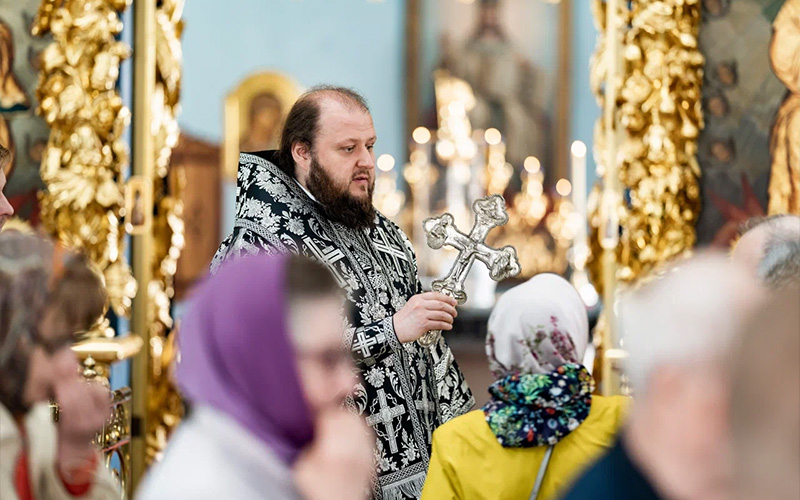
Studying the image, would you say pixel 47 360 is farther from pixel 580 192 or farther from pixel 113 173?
pixel 580 192

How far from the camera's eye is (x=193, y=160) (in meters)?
14.9

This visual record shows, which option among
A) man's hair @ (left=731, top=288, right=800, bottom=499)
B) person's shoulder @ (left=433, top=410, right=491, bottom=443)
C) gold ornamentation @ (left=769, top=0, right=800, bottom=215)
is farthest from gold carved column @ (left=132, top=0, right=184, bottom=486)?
man's hair @ (left=731, top=288, right=800, bottom=499)

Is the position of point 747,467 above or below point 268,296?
below

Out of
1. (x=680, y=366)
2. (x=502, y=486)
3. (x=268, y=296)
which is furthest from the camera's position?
(x=502, y=486)

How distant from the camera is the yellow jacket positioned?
3221mm

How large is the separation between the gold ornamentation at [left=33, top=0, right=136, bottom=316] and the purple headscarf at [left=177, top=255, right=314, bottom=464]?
170 inches

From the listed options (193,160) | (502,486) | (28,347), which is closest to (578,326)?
(502,486)

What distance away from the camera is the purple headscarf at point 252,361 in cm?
183

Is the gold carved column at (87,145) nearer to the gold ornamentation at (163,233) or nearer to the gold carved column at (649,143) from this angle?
the gold ornamentation at (163,233)

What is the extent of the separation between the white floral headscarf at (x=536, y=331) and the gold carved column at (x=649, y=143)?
9.43 ft

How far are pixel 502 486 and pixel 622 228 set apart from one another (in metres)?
3.29

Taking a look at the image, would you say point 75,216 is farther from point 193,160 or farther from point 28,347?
point 193,160

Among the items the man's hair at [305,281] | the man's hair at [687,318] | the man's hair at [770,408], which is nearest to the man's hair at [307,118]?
the man's hair at [305,281]

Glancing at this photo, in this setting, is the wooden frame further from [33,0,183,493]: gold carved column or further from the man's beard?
the man's beard
